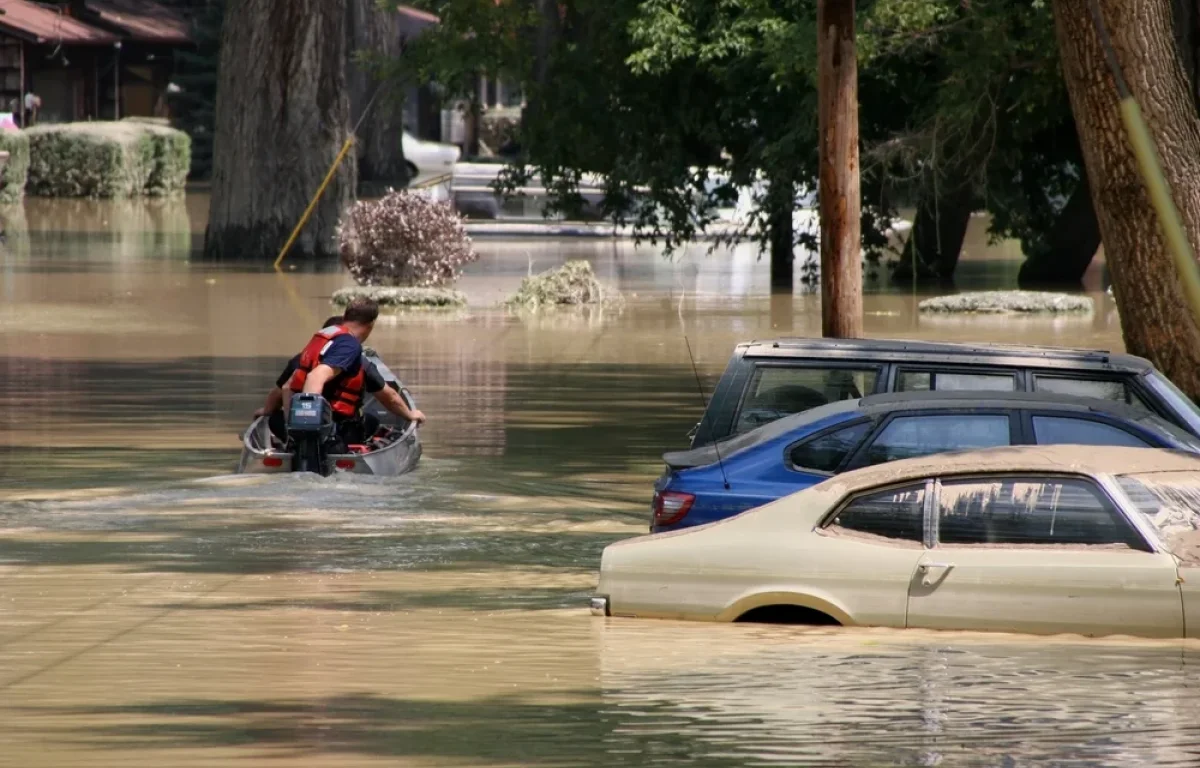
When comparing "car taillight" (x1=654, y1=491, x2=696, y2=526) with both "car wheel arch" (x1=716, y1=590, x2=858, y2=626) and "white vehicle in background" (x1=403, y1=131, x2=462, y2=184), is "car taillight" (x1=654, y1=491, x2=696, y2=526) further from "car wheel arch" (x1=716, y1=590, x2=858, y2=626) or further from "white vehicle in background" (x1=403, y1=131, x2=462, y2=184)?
"white vehicle in background" (x1=403, y1=131, x2=462, y2=184)

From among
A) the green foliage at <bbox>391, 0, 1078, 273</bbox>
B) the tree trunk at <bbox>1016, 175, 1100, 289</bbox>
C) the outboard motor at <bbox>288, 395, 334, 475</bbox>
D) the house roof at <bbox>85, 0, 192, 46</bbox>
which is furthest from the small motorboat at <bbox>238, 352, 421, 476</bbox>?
the house roof at <bbox>85, 0, 192, 46</bbox>

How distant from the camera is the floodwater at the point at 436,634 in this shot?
883 cm

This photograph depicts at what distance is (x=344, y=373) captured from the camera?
15977mm

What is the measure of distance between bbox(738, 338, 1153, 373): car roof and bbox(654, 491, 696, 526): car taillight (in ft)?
5.12

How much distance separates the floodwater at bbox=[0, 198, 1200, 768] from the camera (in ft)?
29.0

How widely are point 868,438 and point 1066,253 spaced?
92.0ft

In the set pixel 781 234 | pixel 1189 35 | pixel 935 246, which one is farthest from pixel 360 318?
pixel 935 246

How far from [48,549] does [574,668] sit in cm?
464

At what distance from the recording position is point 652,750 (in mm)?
8680

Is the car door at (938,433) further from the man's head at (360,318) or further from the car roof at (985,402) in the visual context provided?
the man's head at (360,318)

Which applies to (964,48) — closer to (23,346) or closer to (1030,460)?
(23,346)

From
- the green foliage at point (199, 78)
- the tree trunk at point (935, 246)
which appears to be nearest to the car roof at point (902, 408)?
the tree trunk at point (935, 246)

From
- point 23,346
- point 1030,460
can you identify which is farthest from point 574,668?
point 23,346

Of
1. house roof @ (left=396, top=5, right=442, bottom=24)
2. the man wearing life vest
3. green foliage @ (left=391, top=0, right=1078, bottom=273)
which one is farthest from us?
house roof @ (left=396, top=5, right=442, bottom=24)
